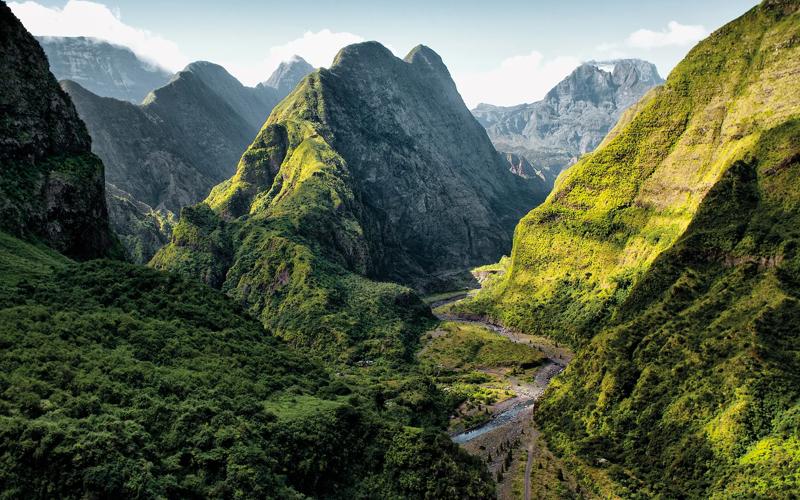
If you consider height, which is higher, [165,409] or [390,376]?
[165,409]

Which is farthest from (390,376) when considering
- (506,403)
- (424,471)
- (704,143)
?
(704,143)

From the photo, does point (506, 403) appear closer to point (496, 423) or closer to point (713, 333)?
point (496, 423)

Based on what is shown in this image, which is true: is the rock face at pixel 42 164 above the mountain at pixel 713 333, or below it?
above

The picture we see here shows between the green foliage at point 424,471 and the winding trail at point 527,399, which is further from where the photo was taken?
the winding trail at point 527,399

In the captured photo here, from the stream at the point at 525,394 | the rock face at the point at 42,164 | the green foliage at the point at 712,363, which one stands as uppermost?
the rock face at the point at 42,164

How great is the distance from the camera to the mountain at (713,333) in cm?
8625

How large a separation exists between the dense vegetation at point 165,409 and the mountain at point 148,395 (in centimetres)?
18

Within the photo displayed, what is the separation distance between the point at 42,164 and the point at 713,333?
469ft

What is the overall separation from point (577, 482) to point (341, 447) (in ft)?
155

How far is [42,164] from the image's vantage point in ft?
416

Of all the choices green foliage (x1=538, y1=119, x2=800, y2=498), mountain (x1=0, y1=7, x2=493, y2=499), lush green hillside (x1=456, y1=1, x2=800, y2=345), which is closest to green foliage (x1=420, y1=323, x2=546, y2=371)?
lush green hillside (x1=456, y1=1, x2=800, y2=345)

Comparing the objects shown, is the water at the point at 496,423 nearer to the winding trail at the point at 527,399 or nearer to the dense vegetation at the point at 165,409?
the winding trail at the point at 527,399

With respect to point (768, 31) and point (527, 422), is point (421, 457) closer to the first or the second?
point (527, 422)

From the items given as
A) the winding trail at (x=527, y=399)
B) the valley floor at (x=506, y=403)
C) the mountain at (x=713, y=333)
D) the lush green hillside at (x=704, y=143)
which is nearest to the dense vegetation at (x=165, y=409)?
the valley floor at (x=506, y=403)
